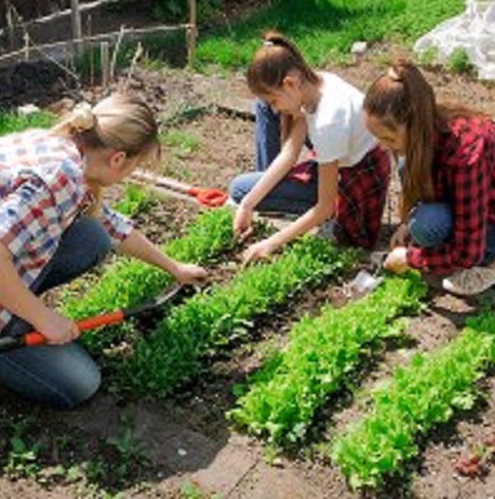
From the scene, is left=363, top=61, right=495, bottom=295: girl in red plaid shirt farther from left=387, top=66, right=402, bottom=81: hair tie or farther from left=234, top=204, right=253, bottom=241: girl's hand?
left=234, top=204, right=253, bottom=241: girl's hand

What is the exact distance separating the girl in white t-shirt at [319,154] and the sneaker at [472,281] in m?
0.62

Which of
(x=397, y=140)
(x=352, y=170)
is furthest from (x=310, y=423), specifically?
(x=352, y=170)

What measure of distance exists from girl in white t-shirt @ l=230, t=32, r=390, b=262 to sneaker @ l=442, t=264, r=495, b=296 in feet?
2.03

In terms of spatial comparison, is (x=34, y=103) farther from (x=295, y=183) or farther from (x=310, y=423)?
(x=310, y=423)

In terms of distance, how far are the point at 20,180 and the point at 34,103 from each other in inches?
152

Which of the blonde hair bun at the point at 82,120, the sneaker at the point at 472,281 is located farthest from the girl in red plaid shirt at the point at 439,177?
the blonde hair bun at the point at 82,120

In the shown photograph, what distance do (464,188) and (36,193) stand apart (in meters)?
1.91

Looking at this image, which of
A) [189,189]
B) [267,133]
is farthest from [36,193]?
[189,189]

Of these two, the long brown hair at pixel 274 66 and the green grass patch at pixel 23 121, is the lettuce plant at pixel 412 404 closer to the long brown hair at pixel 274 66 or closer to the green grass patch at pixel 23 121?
the long brown hair at pixel 274 66

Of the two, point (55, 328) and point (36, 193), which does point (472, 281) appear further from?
point (36, 193)

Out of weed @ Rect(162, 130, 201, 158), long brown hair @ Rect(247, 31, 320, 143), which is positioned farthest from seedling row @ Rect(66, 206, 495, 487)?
weed @ Rect(162, 130, 201, 158)

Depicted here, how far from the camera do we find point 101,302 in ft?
15.4

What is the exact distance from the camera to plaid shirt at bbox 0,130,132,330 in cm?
380

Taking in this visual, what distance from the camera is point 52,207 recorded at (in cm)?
388
